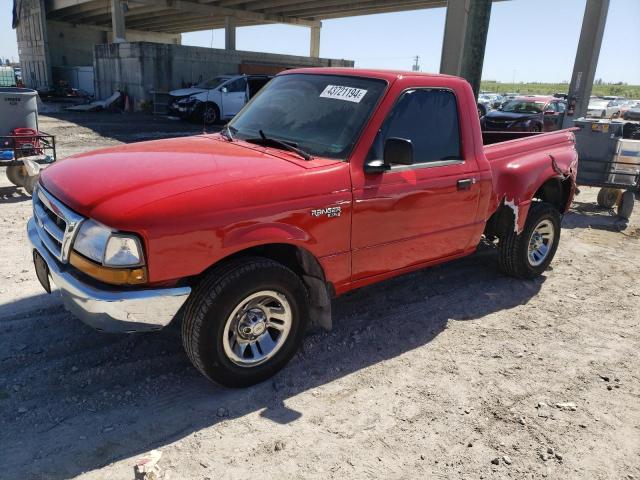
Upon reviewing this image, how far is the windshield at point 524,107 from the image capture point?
1753 cm

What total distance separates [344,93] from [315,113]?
0.84ft

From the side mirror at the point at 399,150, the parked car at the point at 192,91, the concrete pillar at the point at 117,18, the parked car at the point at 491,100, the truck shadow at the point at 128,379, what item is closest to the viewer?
the truck shadow at the point at 128,379

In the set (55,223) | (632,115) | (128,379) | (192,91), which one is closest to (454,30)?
(192,91)

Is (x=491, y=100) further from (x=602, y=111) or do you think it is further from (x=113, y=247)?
(x=113, y=247)

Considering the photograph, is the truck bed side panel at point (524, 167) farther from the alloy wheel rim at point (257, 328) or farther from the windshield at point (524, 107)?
the windshield at point (524, 107)

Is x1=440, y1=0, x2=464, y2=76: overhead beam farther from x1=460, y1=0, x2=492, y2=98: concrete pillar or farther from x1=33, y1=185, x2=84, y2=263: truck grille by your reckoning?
x1=33, y1=185, x2=84, y2=263: truck grille

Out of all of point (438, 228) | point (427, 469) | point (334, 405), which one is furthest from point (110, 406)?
point (438, 228)

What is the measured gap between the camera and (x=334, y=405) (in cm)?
317

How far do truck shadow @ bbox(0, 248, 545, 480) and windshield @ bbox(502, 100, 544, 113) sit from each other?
14837 millimetres

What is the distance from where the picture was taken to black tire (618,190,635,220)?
309 inches

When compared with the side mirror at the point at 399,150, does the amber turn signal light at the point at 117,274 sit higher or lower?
lower

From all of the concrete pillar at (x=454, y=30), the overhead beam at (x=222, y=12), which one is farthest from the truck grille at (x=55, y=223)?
the overhead beam at (x=222, y=12)

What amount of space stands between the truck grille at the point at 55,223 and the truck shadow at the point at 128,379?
2.78 ft

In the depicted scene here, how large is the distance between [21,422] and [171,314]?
1.04 metres
